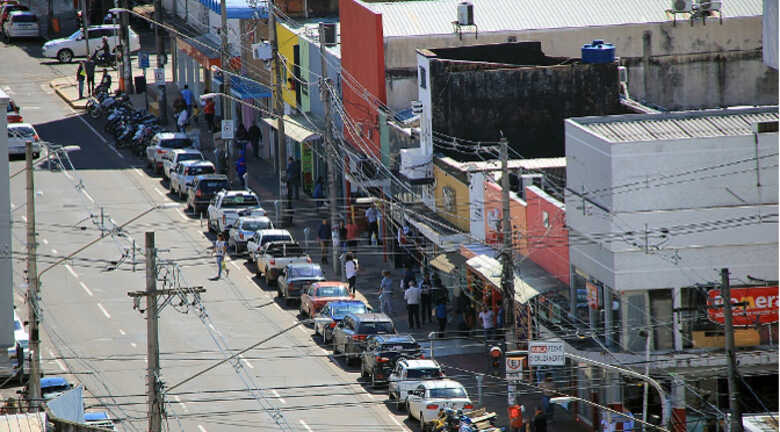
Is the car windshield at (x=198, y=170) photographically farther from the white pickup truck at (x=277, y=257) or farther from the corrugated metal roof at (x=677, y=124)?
the corrugated metal roof at (x=677, y=124)

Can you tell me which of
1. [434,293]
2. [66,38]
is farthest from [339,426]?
[66,38]

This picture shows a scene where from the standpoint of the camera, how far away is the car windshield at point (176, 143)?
74.2 m

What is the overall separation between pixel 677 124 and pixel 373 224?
18196mm

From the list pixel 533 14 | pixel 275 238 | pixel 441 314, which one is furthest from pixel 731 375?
pixel 533 14

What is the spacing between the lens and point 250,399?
1827 inches

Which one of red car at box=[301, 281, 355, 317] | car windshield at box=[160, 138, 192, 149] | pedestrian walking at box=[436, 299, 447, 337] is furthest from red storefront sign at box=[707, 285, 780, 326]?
car windshield at box=[160, 138, 192, 149]

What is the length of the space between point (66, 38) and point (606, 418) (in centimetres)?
6520

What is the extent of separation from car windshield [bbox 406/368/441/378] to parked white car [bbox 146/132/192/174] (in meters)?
30.4

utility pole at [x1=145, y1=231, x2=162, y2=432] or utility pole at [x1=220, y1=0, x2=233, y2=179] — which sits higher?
utility pole at [x1=220, y1=0, x2=233, y2=179]

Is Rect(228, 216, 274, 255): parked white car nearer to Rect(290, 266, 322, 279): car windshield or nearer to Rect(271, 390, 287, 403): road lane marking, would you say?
Rect(290, 266, 322, 279): car windshield

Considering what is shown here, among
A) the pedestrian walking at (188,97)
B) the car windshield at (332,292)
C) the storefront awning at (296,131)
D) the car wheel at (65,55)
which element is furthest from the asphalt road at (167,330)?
the car wheel at (65,55)

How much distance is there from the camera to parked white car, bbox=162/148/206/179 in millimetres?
71312

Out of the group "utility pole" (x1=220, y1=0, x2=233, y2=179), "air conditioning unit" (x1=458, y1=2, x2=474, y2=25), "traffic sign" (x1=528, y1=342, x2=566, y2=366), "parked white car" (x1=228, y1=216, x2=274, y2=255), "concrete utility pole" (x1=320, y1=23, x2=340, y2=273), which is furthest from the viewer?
"utility pole" (x1=220, y1=0, x2=233, y2=179)

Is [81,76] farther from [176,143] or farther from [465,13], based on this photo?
[465,13]
